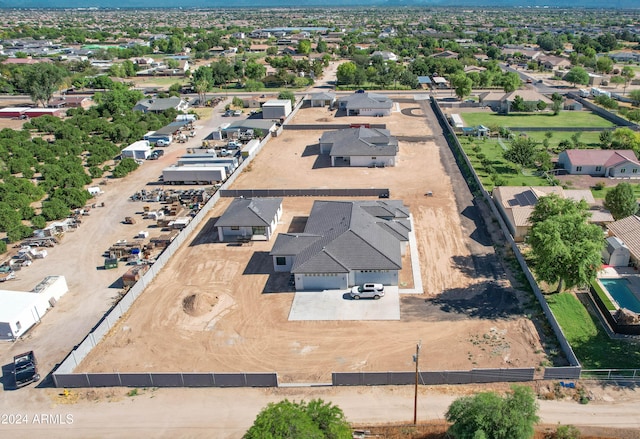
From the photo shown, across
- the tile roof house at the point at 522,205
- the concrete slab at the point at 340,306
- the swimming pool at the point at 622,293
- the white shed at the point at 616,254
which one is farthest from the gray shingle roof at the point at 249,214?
the white shed at the point at 616,254

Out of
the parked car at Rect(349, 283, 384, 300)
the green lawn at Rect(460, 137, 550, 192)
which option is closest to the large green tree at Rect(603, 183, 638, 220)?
the green lawn at Rect(460, 137, 550, 192)

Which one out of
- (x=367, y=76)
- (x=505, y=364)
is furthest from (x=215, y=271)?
(x=367, y=76)

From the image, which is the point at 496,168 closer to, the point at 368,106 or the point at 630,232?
the point at 630,232

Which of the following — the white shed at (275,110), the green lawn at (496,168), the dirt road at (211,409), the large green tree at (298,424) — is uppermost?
the large green tree at (298,424)

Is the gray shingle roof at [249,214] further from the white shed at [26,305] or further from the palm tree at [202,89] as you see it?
the palm tree at [202,89]

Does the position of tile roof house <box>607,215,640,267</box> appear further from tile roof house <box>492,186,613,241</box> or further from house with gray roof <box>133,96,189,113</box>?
house with gray roof <box>133,96,189,113</box>

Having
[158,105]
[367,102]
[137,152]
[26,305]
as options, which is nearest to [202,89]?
[158,105]
